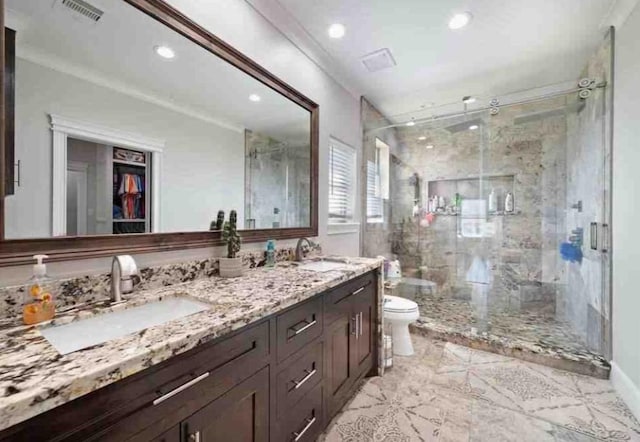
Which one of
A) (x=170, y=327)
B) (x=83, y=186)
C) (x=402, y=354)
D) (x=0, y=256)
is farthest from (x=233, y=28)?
(x=402, y=354)

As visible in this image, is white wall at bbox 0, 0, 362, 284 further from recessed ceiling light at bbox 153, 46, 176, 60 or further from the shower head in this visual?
the shower head

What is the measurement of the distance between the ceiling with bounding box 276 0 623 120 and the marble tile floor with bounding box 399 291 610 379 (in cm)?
246

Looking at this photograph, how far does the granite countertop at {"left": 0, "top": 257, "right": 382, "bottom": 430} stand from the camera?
1.67 feet

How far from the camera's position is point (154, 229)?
1.29m

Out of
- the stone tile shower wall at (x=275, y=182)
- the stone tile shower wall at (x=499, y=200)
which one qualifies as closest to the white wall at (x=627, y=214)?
the stone tile shower wall at (x=499, y=200)

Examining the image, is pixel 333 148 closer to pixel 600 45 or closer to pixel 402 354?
pixel 402 354

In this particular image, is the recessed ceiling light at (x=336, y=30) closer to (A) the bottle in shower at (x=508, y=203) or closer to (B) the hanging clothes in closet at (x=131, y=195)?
(B) the hanging clothes in closet at (x=131, y=195)

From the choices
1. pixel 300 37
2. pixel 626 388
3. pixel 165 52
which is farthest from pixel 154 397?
pixel 626 388

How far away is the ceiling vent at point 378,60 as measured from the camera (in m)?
2.39

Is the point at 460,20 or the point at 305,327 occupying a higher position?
the point at 460,20

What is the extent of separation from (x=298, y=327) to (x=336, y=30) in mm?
2090

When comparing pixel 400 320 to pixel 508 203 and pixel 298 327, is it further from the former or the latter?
pixel 508 203

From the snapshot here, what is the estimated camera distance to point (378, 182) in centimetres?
368

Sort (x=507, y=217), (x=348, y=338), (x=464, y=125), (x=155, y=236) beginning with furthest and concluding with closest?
(x=507, y=217)
(x=464, y=125)
(x=348, y=338)
(x=155, y=236)
